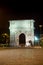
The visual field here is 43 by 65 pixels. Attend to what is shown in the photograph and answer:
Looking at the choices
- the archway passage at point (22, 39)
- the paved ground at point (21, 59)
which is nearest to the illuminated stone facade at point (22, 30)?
the archway passage at point (22, 39)

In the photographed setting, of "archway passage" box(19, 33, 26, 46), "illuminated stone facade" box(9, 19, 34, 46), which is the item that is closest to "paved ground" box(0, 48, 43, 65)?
"illuminated stone facade" box(9, 19, 34, 46)

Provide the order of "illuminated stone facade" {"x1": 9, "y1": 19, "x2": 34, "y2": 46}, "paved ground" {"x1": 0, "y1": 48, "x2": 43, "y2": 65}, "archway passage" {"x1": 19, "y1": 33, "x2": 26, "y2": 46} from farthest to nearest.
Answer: "archway passage" {"x1": 19, "y1": 33, "x2": 26, "y2": 46}, "illuminated stone facade" {"x1": 9, "y1": 19, "x2": 34, "y2": 46}, "paved ground" {"x1": 0, "y1": 48, "x2": 43, "y2": 65}

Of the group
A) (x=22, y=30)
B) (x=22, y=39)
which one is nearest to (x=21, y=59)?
(x=22, y=30)

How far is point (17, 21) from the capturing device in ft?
139

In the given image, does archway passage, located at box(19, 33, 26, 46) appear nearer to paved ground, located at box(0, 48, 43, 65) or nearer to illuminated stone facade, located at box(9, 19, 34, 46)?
illuminated stone facade, located at box(9, 19, 34, 46)

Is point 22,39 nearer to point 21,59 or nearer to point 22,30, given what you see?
point 22,30

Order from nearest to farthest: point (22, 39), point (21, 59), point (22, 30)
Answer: point (21, 59), point (22, 30), point (22, 39)

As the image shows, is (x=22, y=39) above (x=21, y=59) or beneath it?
above

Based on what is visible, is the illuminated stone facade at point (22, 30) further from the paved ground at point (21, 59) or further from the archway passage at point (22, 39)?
the paved ground at point (21, 59)

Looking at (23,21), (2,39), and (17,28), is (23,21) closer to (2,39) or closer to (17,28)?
(17,28)

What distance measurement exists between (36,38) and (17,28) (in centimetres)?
493

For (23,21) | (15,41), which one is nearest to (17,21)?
(23,21)

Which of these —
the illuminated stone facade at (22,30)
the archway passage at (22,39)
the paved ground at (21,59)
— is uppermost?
the illuminated stone facade at (22,30)

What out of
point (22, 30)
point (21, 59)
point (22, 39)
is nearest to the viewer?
point (21, 59)
